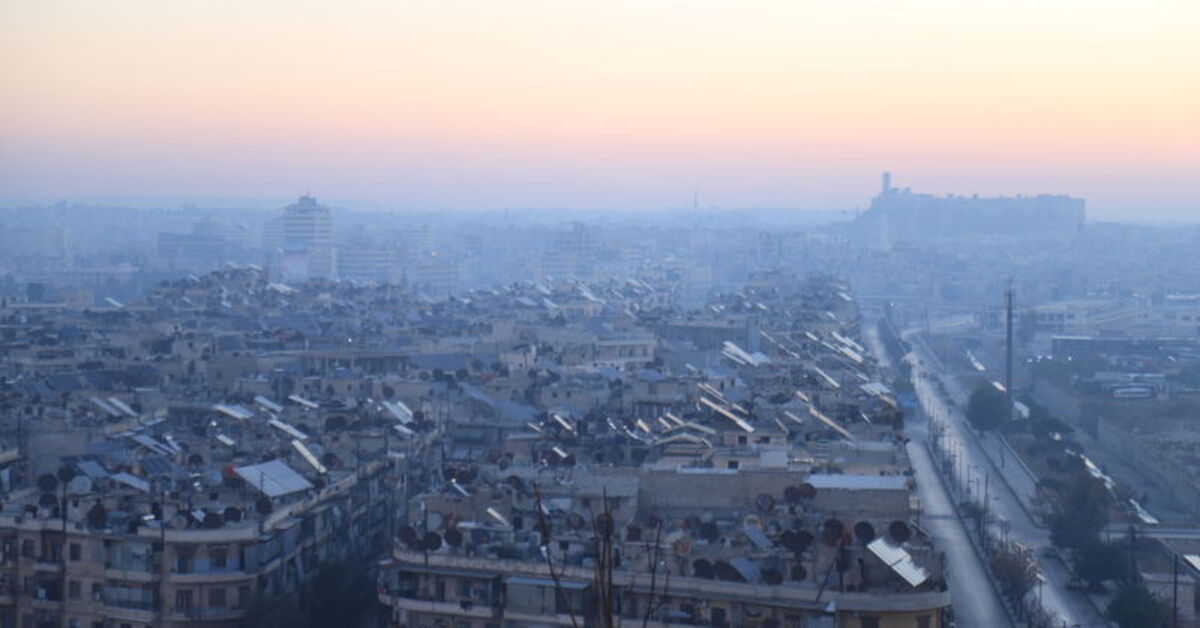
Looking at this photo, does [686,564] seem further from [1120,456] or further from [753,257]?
[753,257]

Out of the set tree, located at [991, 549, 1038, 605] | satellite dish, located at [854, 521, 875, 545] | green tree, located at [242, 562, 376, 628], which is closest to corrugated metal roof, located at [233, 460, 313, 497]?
green tree, located at [242, 562, 376, 628]

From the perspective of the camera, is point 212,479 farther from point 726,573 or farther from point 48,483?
point 726,573

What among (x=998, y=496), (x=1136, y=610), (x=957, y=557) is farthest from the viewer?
(x=998, y=496)

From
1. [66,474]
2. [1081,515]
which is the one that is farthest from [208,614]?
[1081,515]

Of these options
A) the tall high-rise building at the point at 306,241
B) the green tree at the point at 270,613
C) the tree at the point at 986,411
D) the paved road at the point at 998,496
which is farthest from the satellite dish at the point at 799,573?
the tall high-rise building at the point at 306,241

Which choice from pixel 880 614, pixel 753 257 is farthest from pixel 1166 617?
pixel 753 257

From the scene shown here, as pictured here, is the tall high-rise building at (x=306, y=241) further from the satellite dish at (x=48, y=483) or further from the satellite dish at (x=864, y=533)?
the satellite dish at (x=864, y=533)

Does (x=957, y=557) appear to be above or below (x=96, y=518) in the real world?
below
